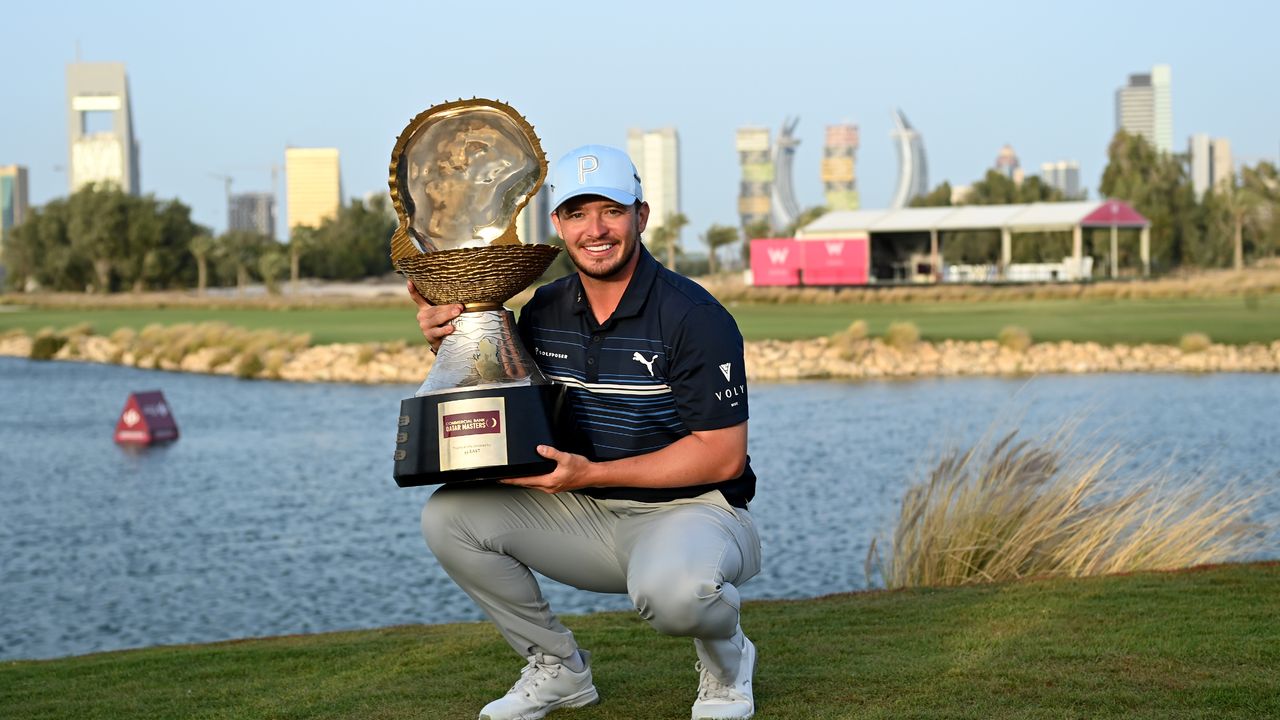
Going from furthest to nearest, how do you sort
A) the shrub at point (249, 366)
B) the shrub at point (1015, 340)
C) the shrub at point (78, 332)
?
the shrub at point (78, 332), the shrub at point (249, 366), the shrub at point (1015, 340)

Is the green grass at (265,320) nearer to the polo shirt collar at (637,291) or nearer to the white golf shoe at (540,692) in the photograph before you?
the white golf shoe at (540,692)

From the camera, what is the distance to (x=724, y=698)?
475cm

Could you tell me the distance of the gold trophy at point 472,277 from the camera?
451cm

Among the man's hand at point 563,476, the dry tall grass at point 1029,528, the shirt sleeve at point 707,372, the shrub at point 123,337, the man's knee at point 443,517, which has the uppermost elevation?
the shirt sleeve at point 707,372

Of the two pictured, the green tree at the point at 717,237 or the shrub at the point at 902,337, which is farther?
the green tree at the point at 717,237

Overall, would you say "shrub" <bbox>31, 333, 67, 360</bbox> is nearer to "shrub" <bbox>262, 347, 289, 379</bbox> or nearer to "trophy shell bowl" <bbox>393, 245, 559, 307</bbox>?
"shrub" <bbox>262, 347, 289, 379</bbox>

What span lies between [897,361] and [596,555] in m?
31.7

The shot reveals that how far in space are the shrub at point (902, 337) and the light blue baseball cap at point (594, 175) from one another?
32.5 meters

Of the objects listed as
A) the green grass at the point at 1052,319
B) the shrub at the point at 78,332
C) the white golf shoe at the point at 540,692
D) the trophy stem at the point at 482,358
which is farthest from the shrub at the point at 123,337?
the trophy stem at the point at 482,358

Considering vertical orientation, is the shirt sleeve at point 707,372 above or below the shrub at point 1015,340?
above

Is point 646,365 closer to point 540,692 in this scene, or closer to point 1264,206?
point 540,692

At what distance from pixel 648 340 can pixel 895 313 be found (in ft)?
161

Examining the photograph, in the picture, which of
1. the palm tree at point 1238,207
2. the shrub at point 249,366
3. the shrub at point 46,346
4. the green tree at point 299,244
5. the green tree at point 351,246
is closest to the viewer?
the shrub at point 249,366

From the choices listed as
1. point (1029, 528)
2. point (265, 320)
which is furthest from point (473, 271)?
point (265, 320)
